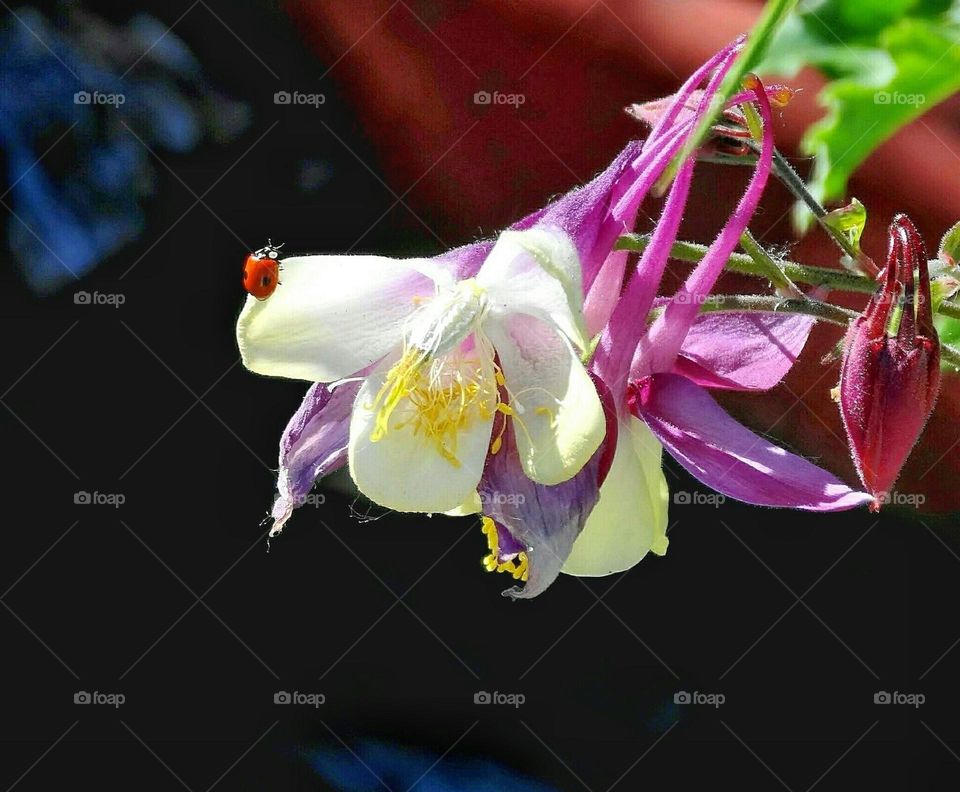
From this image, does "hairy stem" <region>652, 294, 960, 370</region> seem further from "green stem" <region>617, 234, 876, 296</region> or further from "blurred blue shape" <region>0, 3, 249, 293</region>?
"blurred blue shape" <region>0, 3, 249, 293</region>

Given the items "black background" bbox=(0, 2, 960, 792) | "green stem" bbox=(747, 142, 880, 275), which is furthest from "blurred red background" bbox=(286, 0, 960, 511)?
"green stem" bbox=(747, 142, 880, 275)

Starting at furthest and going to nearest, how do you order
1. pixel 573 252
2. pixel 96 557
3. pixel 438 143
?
pixel 96 557, pixel 438 143, pixel 573 252

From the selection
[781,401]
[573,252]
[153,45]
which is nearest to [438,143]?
[153,45]

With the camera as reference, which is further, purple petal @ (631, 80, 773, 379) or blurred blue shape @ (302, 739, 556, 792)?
blurred blue shape @ (302, 739, 556, 792)

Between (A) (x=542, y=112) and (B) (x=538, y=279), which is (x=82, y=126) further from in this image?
(B) (x=538, y=279)

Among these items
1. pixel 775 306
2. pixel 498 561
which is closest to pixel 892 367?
pixel 775 306

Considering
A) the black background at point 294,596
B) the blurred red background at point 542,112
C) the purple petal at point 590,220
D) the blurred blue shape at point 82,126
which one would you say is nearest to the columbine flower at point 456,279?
the purple petal at point 590,220

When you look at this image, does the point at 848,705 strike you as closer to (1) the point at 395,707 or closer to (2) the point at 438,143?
(1) the point at 395,707
